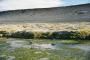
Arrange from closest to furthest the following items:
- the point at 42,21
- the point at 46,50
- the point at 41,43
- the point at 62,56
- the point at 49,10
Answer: the point at 62,56
the point at 46,50
the point at 41,43
the point at 42,21
the point at 49,10

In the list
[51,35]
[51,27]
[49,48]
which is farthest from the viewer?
[51,27]

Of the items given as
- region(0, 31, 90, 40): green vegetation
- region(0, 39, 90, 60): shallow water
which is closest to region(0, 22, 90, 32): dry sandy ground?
region(0, 31, 90, 40): green vegetation

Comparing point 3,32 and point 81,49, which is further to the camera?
point 3,32

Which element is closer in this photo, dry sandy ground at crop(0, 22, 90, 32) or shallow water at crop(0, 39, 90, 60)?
shallow water at crop(0, 39, 90, 60)

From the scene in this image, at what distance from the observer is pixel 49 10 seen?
21.4ft

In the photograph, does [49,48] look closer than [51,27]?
Yes

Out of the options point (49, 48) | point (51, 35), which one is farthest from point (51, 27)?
point (49, 48)

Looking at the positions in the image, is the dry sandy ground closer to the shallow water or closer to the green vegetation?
the green vegetation

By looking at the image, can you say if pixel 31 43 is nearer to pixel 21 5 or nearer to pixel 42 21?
pixel 42 21

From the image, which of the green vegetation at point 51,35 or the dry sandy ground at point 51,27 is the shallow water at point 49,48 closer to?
the green vegetation at point 51,35

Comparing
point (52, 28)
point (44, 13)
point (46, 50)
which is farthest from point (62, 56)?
point (44, 13)

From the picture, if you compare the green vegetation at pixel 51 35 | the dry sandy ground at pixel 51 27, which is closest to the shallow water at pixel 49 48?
the green vegetation at pixel 51 35

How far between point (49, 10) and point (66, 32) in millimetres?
1790

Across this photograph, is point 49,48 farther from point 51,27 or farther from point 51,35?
point 51,27
